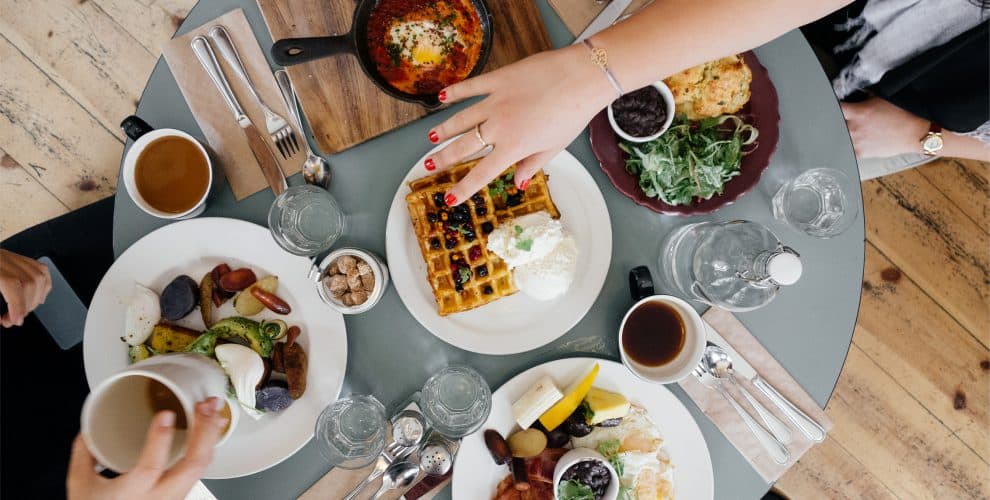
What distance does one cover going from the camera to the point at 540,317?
5.57 feet

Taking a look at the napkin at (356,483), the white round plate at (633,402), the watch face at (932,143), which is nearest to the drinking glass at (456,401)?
the white round plate at (633,402)

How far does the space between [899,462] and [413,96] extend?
2941 mm

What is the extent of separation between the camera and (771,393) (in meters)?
1.69

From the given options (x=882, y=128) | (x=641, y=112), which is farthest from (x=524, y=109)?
(x=882, y=128)

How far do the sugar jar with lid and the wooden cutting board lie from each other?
764 millimetres

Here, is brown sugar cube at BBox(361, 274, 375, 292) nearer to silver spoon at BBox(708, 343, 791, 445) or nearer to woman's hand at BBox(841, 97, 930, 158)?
silver spoon at BBox(708, 343, 791, 445)

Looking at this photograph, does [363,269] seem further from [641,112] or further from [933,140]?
[933,140]

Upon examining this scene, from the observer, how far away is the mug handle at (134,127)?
64.4 inches

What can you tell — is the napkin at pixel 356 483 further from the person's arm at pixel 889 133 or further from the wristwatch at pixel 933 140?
the wristwatch at pixel 933 140

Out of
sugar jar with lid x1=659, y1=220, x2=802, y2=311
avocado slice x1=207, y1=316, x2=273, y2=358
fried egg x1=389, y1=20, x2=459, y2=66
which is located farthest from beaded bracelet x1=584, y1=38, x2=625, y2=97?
avocado slice x1=207, y1=316, x2=273, y2=358

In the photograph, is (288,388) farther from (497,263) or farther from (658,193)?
(658,193)

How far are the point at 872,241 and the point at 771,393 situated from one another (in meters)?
1.63

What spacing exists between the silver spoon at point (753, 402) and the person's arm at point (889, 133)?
0.91m

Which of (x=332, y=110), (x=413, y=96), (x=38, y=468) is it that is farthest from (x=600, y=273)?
(x=38, y=468)
